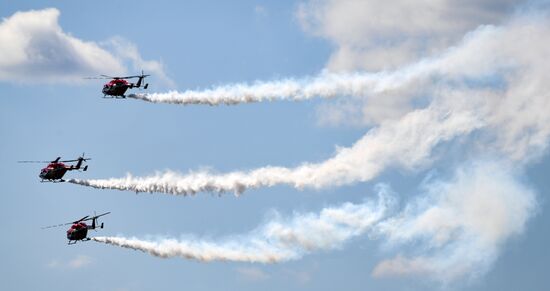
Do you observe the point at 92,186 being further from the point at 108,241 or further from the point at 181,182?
the point at 181,182

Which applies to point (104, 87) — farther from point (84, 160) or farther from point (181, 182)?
point (181, 182)

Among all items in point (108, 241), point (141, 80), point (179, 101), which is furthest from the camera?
point (108, 241)

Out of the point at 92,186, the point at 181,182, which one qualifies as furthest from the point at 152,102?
the point at 92,186

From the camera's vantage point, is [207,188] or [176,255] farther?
[176,255]

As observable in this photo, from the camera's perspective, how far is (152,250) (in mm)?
77875

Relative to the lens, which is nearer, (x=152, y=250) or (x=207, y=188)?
(x=207, y=188)

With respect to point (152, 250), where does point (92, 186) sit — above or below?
above

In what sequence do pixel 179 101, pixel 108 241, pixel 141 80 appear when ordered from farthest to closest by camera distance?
pixel 108 241 < pixel 141 80 < pixel 179 101

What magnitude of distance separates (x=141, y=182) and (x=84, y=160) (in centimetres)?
1179

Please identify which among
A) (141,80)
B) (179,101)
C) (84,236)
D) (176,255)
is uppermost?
(141,80)

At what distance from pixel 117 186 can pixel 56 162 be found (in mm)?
12044

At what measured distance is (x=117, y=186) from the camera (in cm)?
7694

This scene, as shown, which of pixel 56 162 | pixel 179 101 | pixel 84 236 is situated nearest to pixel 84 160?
pixel 56 162

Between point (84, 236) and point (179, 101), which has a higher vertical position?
point (179, 101)
